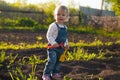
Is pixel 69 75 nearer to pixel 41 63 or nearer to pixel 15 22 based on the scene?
pixel 41 63

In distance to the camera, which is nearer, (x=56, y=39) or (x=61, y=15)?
(x=61, y=15)

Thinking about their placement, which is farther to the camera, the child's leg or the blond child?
the child's leg

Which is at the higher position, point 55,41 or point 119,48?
point 55,41

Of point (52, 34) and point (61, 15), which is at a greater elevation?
point (61, 15)

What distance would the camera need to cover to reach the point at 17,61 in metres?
8.06

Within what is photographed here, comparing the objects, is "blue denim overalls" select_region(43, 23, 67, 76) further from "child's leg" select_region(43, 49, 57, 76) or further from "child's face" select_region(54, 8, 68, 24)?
"child's face" select_region(54, 8, 68, 24)

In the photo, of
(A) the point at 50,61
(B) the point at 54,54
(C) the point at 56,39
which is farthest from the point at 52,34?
(A) the point at 50,61

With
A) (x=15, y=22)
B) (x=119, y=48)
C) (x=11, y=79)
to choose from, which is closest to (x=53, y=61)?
(x=11, y=79)

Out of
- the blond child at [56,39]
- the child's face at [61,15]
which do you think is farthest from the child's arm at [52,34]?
the child's face at [61,15]

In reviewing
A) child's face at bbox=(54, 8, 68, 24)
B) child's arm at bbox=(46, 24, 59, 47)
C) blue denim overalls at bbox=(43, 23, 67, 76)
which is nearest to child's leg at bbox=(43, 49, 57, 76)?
blue denim overalls at bbox=(43, 23, 67, 76)

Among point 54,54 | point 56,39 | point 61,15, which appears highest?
point 61,15

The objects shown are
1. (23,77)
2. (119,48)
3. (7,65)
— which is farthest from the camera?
(119,48)

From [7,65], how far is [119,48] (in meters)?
5.22

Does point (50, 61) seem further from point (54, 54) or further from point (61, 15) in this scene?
point (61, 15)
